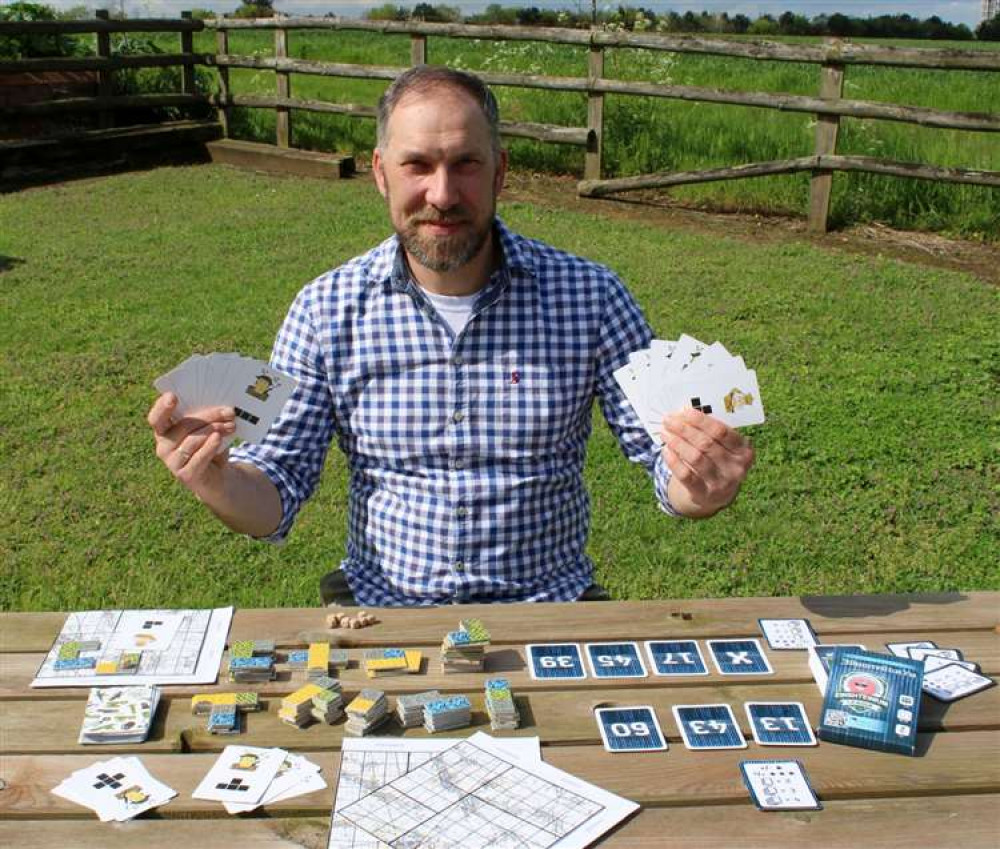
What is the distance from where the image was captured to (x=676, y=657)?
2180 mm

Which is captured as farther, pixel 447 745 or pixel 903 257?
pixel 903 257

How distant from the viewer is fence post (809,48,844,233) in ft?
29.1

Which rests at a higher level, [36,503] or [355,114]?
[355,114]

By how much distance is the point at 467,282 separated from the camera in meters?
2.63

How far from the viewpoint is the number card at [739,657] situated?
2143 mm

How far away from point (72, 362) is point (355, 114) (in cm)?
621

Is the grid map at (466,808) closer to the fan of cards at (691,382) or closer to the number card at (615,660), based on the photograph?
the number card at (615,660)

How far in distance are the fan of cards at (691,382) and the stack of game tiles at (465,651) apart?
1.76 feet

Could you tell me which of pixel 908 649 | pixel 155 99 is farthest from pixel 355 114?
pixel 908 649

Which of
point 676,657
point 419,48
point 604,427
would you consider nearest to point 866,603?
point 676,657

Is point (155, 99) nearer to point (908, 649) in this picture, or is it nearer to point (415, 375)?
point (415, 375)

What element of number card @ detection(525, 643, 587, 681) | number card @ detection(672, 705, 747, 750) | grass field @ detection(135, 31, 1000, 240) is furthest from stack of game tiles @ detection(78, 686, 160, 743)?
grass field @ detection(135, 31, 1000, 240)

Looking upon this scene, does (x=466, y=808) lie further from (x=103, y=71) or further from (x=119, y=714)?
(x=103, y=71)

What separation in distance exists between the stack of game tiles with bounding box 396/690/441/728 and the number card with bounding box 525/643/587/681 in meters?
0.23
